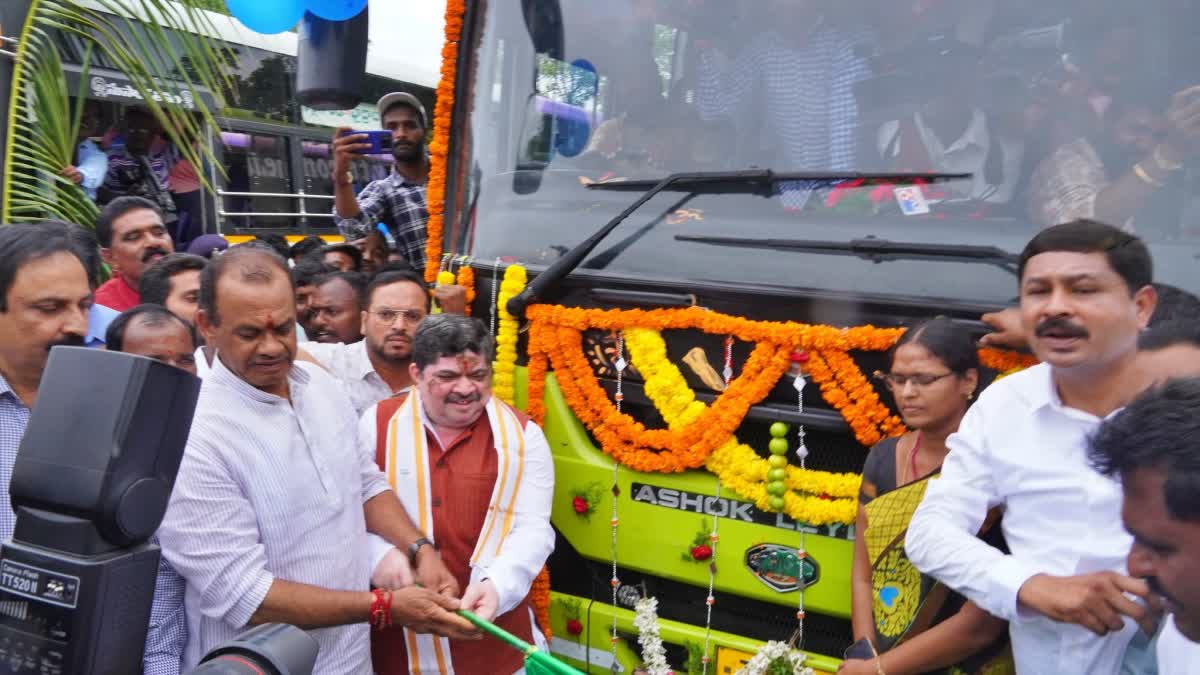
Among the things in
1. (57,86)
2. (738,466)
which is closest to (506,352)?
(738,466)

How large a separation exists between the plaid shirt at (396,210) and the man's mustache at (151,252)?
83cm

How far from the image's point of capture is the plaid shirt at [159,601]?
6.77 ft

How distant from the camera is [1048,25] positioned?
2465mm

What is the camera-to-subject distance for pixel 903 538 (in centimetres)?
226

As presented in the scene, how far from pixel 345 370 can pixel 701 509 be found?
141 cm

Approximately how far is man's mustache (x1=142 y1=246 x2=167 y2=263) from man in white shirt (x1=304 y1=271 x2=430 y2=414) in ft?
3.52

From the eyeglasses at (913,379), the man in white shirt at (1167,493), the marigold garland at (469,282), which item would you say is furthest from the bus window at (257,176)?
the man in white shirt at (1167,493)

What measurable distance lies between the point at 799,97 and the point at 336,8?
150 cm

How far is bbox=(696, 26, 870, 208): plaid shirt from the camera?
2.67 m

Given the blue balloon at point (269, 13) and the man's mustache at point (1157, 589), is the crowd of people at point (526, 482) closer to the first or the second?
the man's mustache at point (1157, 589)

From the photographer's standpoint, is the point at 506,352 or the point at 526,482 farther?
the point at 506,352

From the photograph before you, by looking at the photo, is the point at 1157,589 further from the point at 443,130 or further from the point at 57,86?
the point at 57,86

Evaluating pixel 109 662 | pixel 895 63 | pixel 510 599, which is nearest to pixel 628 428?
pixel 510 599

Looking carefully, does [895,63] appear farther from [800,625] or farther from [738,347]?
[800,625]
